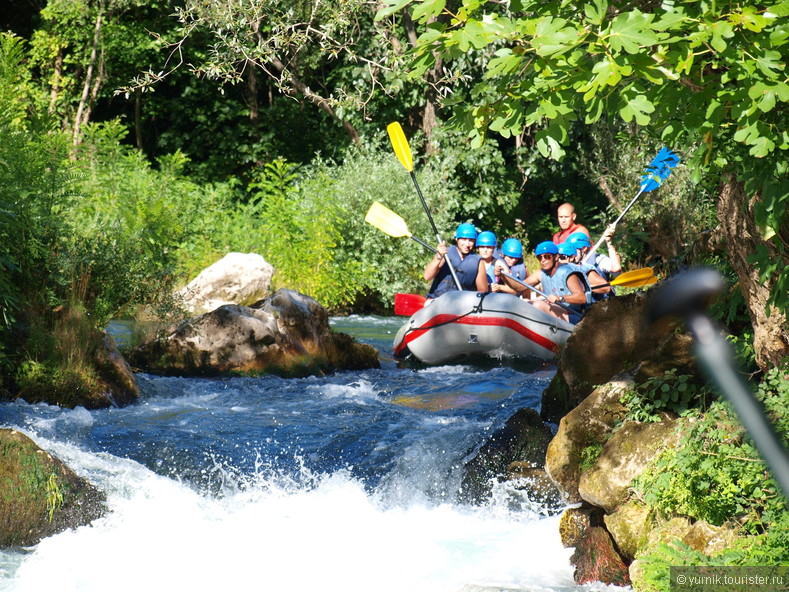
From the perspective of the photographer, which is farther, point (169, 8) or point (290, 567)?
point (169, 8)

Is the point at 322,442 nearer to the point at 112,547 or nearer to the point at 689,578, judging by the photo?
the point at 112,547

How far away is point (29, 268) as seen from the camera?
650 cm

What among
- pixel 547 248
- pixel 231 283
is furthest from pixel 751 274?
pixel 231 283

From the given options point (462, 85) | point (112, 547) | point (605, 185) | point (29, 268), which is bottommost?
point (112, 547)

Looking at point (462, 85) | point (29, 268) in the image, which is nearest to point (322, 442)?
point (29, 268)

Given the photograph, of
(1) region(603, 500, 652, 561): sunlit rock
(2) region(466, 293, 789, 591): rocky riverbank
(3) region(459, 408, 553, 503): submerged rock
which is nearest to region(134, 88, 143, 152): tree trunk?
(3) region(459, 408, 553, 503): submerged rock

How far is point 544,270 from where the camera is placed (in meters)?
9.99

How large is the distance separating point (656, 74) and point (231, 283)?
915 centimetres

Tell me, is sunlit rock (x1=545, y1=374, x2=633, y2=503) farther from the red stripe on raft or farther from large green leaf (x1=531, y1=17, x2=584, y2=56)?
the red stripe on raft

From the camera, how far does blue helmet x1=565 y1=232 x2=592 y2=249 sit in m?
9.82

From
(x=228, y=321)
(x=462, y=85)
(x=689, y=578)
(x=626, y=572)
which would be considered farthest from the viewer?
(x=462, y=85)

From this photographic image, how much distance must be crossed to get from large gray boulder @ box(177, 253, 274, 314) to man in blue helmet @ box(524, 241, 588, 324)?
3514 millimetres

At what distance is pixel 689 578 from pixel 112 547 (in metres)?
2.70

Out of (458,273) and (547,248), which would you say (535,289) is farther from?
(458,273)
